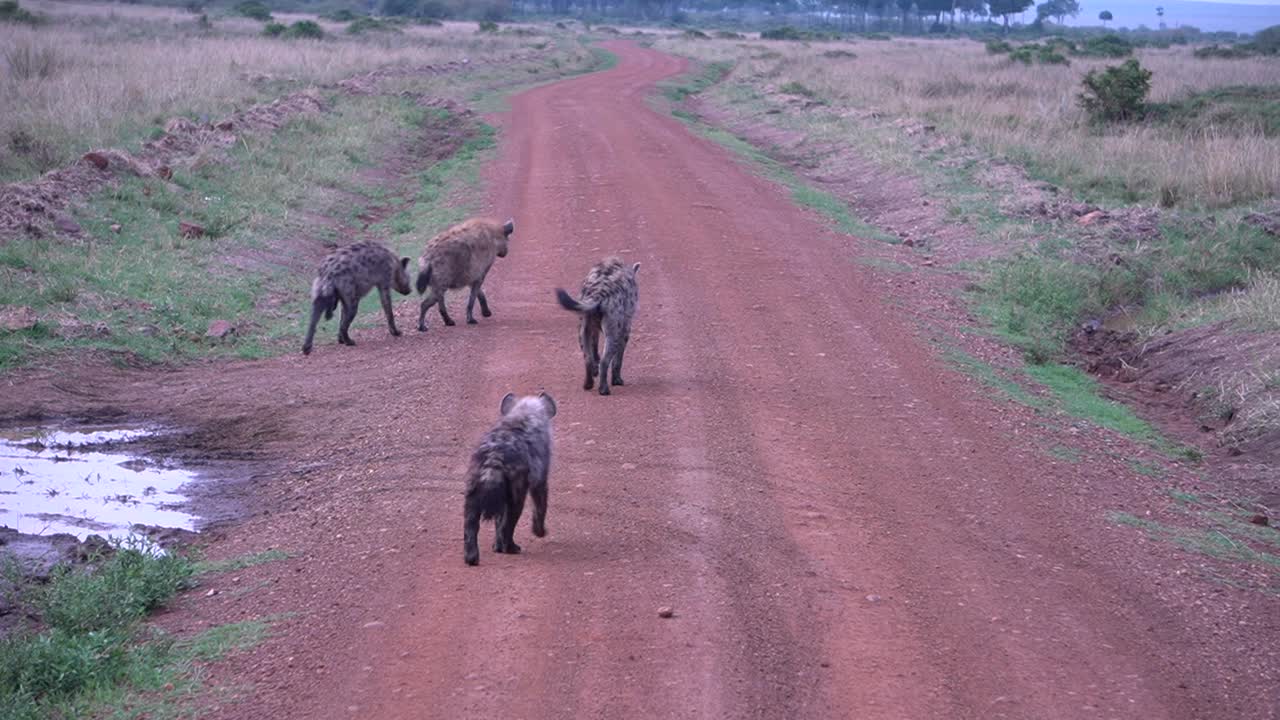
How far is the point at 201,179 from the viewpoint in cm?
1884

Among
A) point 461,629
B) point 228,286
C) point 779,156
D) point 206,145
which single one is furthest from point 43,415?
point 779,156

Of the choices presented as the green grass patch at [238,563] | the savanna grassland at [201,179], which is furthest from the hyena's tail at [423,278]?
the green grass patch at [238,563]

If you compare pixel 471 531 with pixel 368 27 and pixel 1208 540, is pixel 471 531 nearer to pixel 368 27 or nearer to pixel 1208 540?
pixel 1208 540

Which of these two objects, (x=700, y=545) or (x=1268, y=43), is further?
(x=1268, y=43)

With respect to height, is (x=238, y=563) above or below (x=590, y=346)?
below

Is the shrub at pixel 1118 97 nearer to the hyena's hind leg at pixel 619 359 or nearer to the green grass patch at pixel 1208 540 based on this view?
the hyena's hind leg at pixel 619 359

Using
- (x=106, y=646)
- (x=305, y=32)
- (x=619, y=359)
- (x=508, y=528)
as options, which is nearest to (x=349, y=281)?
(x=619, y=359)

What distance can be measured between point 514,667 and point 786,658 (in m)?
1.27

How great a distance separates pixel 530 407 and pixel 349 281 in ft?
16.4

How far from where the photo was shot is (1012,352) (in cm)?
1266

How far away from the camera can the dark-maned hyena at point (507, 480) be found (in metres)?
6.91

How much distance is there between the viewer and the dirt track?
19.2ft

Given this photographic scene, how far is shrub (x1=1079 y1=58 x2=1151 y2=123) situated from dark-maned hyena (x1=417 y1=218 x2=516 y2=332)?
749 inches

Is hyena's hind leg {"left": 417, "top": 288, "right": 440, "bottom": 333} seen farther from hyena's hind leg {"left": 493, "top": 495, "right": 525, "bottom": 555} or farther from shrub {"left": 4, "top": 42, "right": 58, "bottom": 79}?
shrub {"left": 4, "top": 42, "right": 58, "bottom": 79}
